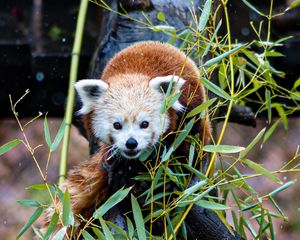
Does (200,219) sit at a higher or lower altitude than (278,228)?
higher

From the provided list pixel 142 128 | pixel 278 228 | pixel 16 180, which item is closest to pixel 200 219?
pixel 142 128

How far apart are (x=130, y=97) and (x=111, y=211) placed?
422mm

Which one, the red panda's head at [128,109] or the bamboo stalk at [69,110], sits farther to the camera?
the bamboo stalk at [69,110]

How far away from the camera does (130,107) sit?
284cm

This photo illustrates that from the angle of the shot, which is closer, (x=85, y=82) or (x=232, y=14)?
(x=85, y=82)

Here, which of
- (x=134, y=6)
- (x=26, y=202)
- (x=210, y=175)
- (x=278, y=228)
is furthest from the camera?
(x=278, y=228)

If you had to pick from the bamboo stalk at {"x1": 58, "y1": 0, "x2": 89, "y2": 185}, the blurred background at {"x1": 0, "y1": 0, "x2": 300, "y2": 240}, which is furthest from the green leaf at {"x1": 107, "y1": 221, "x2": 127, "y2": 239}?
the blurred background at {"x1": 0, "y1": 0, "x2": 300, "y2": 240}

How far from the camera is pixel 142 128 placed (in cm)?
282

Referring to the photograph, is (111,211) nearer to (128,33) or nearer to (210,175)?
(210,175)

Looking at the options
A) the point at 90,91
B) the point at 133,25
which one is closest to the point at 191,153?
the point at 90,91

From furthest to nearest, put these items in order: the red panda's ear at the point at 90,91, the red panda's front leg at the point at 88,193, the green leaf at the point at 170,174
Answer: the red panda's front leg at the point at 88,193
the red panda's ear at the point at 90,91
the green leaf at the point at 170,174

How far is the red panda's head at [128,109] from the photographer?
9.14 feet

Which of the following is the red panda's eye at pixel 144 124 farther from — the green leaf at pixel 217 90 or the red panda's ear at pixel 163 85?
the green leaf at pixel 217 90

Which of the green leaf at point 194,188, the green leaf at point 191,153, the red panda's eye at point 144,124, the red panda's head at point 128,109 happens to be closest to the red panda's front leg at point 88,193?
the red panda's head at point 128,109
